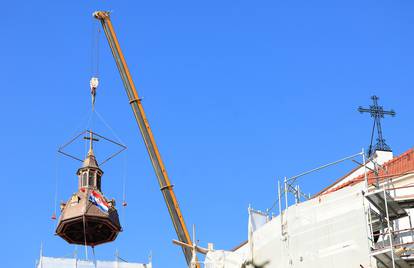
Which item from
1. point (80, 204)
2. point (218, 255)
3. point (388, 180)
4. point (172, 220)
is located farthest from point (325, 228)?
point (172, 220)

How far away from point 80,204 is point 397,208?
15981 mm

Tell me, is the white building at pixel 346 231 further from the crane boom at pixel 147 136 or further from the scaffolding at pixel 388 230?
the crane boom at pixel 147 136

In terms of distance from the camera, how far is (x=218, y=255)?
39812 millimetres

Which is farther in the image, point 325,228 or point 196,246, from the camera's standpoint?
point 196,246

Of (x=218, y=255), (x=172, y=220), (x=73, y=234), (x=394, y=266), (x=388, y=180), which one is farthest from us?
(x=172, y=220)

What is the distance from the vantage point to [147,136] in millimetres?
53625

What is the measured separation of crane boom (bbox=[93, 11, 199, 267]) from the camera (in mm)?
50750

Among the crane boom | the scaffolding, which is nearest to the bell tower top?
the crane boom

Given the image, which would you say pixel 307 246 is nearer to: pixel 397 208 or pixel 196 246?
pixel 397 208

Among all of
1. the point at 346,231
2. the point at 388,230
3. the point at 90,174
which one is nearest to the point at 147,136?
the point at 90,174

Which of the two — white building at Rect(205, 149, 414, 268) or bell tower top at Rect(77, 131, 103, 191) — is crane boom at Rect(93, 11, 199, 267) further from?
white building at Rect(205, 149, 414, 268)

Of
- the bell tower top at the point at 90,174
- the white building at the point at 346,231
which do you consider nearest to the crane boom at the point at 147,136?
the bell tower top at the point at 90,174

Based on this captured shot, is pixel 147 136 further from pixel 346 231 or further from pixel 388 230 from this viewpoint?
pixel 388 230

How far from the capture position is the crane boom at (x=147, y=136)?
167 ft
